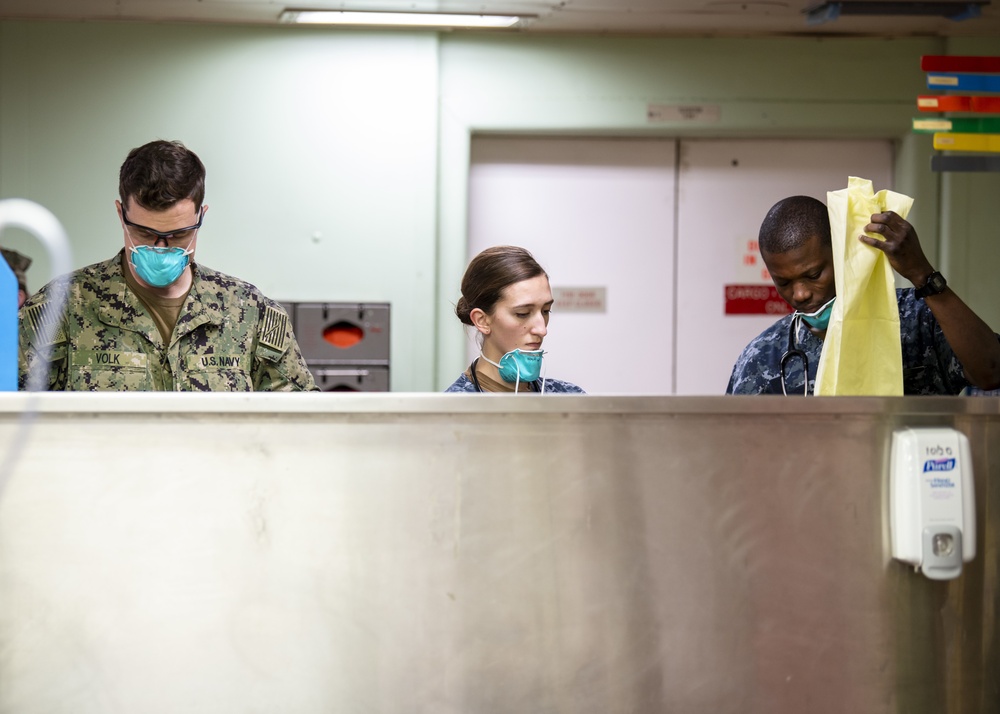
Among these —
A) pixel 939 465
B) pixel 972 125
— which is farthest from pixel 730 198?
pixel 939 465

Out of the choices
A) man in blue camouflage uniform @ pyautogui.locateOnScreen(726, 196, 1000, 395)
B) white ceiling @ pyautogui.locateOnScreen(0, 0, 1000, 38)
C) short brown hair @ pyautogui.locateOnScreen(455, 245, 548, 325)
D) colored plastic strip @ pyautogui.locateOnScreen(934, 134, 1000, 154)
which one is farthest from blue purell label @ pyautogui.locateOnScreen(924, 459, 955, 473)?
white ceiling @ pyautogui.locateOnScreen(0, 0, 1000, 38)

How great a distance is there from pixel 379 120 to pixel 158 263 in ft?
6.01

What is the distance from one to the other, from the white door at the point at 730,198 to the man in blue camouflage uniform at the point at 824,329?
1767mm

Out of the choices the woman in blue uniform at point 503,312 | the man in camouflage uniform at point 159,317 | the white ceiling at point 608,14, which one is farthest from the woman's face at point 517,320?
the white ceiling at point 608,14

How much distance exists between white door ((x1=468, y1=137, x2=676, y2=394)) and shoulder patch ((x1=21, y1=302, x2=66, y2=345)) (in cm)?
198

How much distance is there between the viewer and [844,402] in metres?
1.10

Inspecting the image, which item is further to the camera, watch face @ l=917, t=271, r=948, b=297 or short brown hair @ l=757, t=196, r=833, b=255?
short brown hair @ l=757, t=196, r=833, b=255

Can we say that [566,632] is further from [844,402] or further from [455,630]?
[844,402]

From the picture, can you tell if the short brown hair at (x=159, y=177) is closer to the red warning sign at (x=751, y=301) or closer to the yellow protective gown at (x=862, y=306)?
the yellow protective gown at (x=862, y=306)

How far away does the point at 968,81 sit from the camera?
2584mm

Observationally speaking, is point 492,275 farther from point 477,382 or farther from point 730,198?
point 730,198

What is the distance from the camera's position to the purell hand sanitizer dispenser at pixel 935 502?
107 centimetres

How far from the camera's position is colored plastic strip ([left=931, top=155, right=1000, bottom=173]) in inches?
104

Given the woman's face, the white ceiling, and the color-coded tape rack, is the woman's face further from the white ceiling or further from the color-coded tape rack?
the white ceiling
